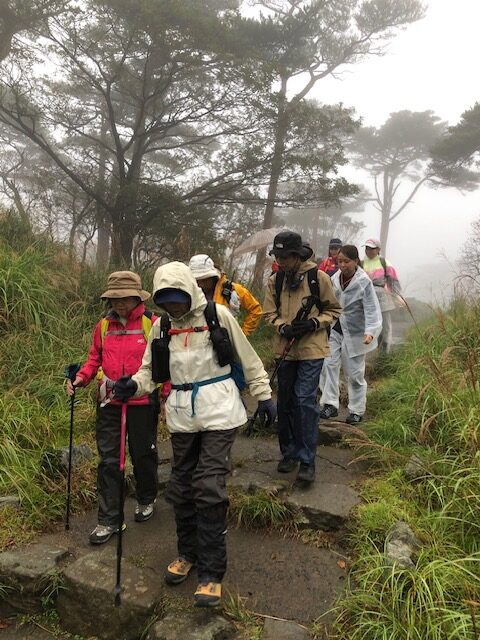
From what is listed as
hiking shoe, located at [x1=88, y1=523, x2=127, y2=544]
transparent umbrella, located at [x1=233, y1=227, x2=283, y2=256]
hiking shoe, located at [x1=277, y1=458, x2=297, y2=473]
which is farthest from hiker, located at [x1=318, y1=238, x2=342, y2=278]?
hiking shoe, located at [x1=88, y1=523, x2=127, y2=544]

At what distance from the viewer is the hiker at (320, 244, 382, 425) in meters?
4.27

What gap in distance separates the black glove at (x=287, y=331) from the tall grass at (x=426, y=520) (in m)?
0.91

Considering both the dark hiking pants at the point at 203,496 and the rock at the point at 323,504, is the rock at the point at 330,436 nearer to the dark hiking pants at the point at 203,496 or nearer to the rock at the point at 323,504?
the rock at the point at 323,504

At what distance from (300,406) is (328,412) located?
Result: 5.03ft

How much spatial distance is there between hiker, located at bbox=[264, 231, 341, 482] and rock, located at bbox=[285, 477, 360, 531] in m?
0.12

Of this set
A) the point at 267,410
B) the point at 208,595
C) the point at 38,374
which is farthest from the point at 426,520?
the point at 38,374

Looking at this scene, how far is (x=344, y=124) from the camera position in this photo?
1151cm

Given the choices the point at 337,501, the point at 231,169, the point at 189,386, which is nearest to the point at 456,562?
the point at 337,501

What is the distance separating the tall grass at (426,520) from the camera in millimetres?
1977

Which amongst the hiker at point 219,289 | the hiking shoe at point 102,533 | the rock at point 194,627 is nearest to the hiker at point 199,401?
the rock at point 194,627

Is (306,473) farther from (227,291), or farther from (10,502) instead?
(10,502)

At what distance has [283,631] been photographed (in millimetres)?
2188

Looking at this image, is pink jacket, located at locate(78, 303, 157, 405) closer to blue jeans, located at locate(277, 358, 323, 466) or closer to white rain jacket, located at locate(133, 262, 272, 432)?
white rain jacket, located at locate(133, 262, 272, 432)

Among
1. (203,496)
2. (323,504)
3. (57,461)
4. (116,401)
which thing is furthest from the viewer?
(57,461)
